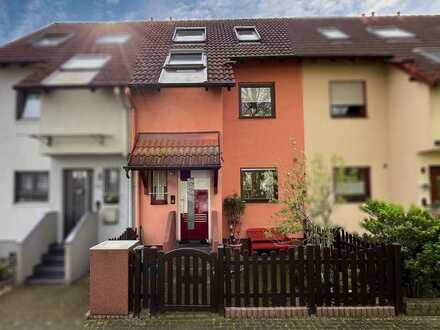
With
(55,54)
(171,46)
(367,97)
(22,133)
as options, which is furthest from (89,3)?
(367,97)

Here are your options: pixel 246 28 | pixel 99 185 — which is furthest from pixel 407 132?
pixel 99 185

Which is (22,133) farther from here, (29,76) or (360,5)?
(360,5)

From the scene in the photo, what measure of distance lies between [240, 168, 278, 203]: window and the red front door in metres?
1.31

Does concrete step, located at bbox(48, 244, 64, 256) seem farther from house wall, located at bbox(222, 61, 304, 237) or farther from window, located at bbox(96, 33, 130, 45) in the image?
window, located at bbox(96, 33, 130, 45)

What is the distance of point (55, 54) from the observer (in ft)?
26.1

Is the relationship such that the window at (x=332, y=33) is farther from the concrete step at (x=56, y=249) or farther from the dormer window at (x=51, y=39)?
the concrete step at (x=56, y=249)

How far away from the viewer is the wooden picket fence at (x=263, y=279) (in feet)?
15.5

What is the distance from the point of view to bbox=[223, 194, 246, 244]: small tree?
8.40 meters

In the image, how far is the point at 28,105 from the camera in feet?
24.1

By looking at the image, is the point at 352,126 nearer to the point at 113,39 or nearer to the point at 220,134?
the point at 220,134

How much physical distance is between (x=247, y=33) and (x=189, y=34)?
228cm

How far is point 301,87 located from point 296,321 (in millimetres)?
6478

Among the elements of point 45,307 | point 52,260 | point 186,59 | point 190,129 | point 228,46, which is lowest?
point 45,307

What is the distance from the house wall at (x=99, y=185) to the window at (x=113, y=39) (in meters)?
3.90
